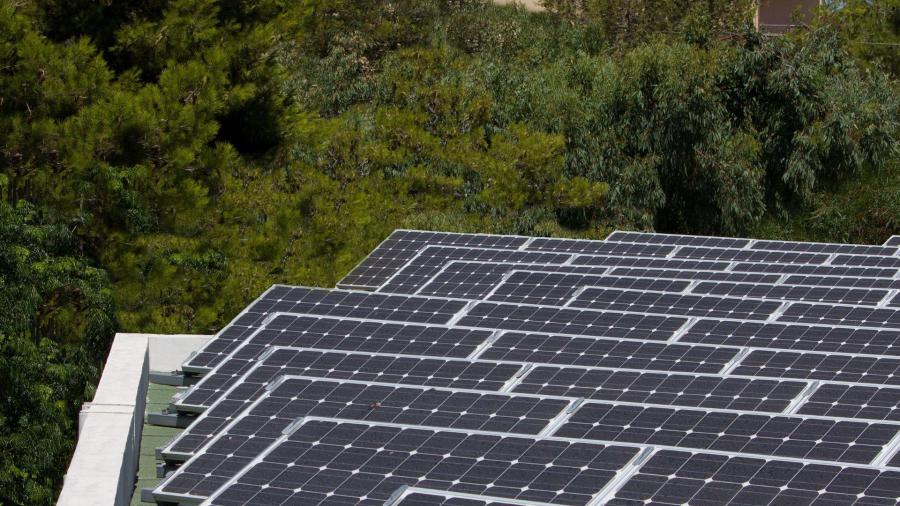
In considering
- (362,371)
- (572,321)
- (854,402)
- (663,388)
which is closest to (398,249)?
(572,321)

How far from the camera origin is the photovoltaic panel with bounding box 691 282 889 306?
18.7 metres

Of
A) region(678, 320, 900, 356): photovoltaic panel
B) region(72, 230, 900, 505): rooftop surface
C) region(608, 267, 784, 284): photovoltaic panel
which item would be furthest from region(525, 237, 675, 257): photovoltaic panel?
region(678, 320, 900, 356): photovoltaic panel

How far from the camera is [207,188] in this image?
26812mm

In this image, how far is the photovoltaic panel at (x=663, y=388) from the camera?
38.8 feet

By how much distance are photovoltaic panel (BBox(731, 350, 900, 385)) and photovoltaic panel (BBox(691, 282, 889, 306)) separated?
5025 mm

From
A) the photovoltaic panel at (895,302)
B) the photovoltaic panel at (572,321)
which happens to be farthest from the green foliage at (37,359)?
the photovoltaic panel at (895,302)

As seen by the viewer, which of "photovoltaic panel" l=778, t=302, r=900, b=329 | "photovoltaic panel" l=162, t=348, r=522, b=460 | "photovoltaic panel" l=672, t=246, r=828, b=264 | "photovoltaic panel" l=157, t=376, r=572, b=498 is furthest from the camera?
"photovoltaic panel" l=672, t=246, r=828, b=264

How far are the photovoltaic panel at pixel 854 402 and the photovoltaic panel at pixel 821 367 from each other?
0.98 meters

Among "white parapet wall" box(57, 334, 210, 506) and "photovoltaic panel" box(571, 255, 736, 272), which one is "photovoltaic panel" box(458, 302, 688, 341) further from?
"photovoltaic panel" box(571, 255, 736, 272)

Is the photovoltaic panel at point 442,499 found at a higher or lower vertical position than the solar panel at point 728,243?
higher

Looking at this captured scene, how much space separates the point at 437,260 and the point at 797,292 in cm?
587

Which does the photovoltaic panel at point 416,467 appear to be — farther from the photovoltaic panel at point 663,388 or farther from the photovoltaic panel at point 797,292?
the photovoltaic panel at point 797,292

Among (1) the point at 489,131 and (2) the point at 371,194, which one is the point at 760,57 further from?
(2) the point at 371,194

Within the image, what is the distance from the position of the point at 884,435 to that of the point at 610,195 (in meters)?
25.4
